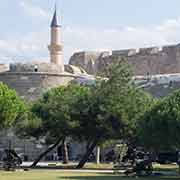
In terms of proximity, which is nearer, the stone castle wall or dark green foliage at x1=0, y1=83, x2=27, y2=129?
dark green foliage at x1=0, y1=83, x2=27, y2=129

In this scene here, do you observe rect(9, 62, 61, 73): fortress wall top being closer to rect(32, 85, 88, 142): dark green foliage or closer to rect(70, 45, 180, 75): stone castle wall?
rect(70, 45, 180, 75): stone castle wall

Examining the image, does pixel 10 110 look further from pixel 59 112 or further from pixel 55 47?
pixel 55 47

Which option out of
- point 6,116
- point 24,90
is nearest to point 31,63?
point 24,90

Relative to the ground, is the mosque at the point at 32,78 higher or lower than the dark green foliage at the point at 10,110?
higher

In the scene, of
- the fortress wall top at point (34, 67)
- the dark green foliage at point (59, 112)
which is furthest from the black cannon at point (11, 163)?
the fortress wall top at point (34, 67)

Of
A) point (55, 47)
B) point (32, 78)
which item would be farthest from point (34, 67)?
point (55, 47)

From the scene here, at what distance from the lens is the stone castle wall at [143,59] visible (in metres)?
71.2

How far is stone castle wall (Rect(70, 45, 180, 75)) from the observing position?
7119 cm

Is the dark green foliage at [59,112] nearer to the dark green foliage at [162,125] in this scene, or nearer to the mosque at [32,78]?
the dark green foliage at [162,125]

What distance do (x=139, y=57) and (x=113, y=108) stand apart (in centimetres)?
4260

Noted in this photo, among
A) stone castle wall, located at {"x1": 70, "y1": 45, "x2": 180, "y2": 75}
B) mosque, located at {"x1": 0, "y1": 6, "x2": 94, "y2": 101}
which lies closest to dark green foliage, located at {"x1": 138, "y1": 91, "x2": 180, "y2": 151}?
mosque, located at {"x1": 0, "y1": 6, "x2": 94, "y2": 101}

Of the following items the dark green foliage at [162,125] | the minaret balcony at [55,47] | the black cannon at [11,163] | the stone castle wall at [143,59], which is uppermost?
the minaret balcony at [55,47]

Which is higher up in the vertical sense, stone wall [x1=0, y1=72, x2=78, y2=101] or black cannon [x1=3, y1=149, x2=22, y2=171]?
stone wall [x1=0, y1=72, x2=78, y2=101]

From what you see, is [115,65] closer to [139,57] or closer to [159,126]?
[159,126]
